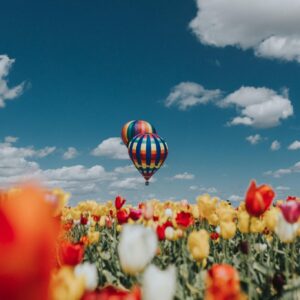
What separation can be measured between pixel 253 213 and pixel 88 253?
506 centimetres

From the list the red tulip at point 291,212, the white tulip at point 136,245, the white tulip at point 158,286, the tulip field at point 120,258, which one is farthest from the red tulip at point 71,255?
the red tulip at point 291,212

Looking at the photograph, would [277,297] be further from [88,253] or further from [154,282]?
[88,253]

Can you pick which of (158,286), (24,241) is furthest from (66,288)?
(24,241)

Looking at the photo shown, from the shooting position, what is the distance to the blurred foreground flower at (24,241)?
71 cm

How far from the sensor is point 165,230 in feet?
18.4

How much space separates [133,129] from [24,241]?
54.5 meters

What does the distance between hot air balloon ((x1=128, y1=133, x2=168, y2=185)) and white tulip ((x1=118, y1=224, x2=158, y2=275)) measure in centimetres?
4332

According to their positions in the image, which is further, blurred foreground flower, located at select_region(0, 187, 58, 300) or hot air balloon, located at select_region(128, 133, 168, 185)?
hot air balloon, located at select_region(128, 133, 168, 185)

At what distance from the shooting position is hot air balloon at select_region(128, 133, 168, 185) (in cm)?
4600

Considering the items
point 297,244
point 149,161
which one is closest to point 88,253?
point 297,244

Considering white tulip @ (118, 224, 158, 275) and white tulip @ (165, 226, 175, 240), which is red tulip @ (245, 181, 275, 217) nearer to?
white tulip @ (118, 224, 158, 275)

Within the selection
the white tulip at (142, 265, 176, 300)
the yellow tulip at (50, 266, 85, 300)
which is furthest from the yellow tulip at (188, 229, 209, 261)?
the yellow tulip at (50, 266, 85, 300)

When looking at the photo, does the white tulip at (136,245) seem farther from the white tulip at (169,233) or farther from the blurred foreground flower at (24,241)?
the white tulip at (169,233)

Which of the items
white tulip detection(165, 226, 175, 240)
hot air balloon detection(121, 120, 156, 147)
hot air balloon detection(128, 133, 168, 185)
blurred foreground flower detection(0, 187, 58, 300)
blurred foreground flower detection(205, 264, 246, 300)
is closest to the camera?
blurred foreground flower detection(0, 187, 58, 300)
